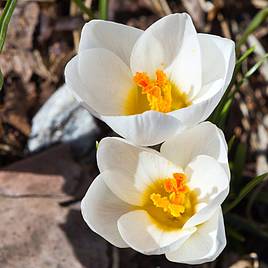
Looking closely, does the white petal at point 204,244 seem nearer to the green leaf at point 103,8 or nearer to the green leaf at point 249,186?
the green leaf at point 249,186

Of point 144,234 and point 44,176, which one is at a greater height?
point 144,234

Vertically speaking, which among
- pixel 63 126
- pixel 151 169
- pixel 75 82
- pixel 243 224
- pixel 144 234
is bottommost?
pixel 243 224

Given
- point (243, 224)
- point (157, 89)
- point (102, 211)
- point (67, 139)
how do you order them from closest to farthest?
1. point (102, 211)
2. point (157, 89)
3. point (243, 224)
4. point (67, 139)

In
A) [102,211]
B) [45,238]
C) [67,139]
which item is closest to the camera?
[102,211]

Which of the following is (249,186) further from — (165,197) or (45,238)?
(45,238)

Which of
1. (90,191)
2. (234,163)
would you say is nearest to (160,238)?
(90,191)

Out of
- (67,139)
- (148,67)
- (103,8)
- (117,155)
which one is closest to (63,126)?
Answer: (67,139)

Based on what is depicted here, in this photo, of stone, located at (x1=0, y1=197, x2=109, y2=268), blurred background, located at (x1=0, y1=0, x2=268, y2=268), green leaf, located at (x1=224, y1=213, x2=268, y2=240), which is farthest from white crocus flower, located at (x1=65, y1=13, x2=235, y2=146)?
green leaf, located at (x1=224, y1=213, x2=268, y2=240)

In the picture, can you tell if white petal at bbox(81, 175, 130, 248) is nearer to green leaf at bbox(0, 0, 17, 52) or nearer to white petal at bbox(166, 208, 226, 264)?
white petal at bbox(166, 208, 226, 264)
